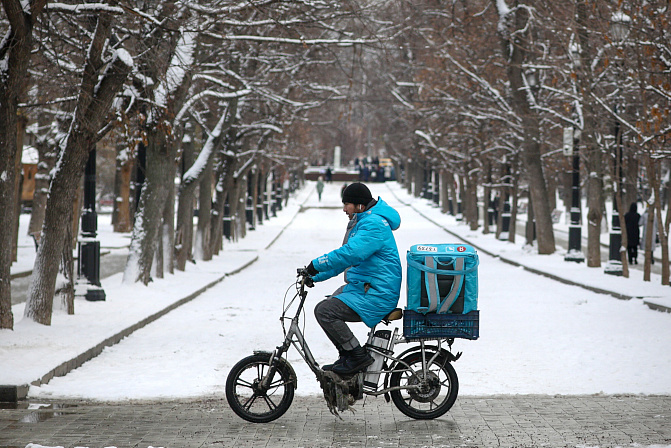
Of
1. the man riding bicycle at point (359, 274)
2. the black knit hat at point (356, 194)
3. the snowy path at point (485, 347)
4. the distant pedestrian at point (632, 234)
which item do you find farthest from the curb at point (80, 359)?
the distant pedestrian at point (632, 234)

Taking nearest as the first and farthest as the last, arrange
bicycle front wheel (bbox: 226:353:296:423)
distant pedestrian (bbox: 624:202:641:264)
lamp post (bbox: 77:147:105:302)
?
bicycle front wheel (bbox: 226:353:296:423) → lamp post (bbox: 77:147:105:302) → distant pedestrian (bbox: 624:202:641:264)

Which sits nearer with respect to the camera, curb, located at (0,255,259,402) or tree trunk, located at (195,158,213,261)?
curb, located at (0,255,259,402)

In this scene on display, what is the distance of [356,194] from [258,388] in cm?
160

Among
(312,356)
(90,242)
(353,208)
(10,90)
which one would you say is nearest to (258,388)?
(312,356)

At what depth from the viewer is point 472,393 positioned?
364 inches

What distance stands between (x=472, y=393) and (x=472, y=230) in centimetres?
3805

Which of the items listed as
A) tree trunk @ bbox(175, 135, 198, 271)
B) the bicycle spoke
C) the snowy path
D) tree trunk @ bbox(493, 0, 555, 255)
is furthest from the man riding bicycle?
tree trunk @ bbox(493, 0, 555, 255)

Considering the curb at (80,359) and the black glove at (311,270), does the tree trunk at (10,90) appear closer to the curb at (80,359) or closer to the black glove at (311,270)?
the curb at (80,359)

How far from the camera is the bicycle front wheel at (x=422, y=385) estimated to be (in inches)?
299

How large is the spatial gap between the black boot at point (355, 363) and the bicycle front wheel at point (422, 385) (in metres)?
0.27

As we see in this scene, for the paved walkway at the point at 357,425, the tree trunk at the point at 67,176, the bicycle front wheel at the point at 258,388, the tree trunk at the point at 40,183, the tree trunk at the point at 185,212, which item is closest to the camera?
the paved walkway at the point at 357,425

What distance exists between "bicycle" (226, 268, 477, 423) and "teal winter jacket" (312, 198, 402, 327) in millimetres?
157

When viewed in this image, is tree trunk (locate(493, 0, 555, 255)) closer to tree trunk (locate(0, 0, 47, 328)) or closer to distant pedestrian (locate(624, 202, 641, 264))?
distant pedestrian (locate(624, 202, 641, 264))

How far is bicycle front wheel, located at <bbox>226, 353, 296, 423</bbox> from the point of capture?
7.57 m
